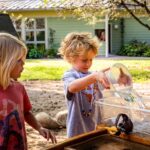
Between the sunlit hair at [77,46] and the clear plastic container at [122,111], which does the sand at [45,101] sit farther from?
the clear plastic container at [122,111]

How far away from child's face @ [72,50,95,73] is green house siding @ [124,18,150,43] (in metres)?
20.9

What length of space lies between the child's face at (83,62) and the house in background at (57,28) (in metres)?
19.4

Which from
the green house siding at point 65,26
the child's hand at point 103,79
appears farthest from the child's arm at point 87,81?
the green house siding at point 65,26

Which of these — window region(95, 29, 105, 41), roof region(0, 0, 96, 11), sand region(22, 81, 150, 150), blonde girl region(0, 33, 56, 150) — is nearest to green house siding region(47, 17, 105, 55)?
window region(95, 29, 105, 41)

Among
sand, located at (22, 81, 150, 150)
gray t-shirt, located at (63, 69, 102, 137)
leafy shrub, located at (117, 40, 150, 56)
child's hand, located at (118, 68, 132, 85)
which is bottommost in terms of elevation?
sand, located at (22, 81, 150, 150)

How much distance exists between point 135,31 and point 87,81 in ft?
71.2

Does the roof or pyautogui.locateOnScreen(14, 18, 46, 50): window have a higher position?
the roof

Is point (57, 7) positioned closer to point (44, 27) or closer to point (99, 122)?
point (44, 27)

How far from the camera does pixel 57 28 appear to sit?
23.3m

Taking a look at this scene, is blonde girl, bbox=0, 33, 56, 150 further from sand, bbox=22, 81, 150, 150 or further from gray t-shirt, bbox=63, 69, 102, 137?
sand, bbox=22, 81, 150, 150

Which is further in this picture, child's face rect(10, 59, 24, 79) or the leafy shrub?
the leafy shrub

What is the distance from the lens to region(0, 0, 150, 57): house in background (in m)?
22.7

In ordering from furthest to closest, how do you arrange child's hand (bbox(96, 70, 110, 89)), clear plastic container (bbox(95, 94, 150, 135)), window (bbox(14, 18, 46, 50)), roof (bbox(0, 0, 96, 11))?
1. window (bbox(14, 18, 46, 50))
2. roof (bbox(0, 0, 96, 11))
3. child's hand (bbox(96, 70, 110, 89))
4. clear plastic container (bbox(95, 94, 150, 135))

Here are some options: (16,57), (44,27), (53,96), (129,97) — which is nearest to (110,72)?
(129,97)
